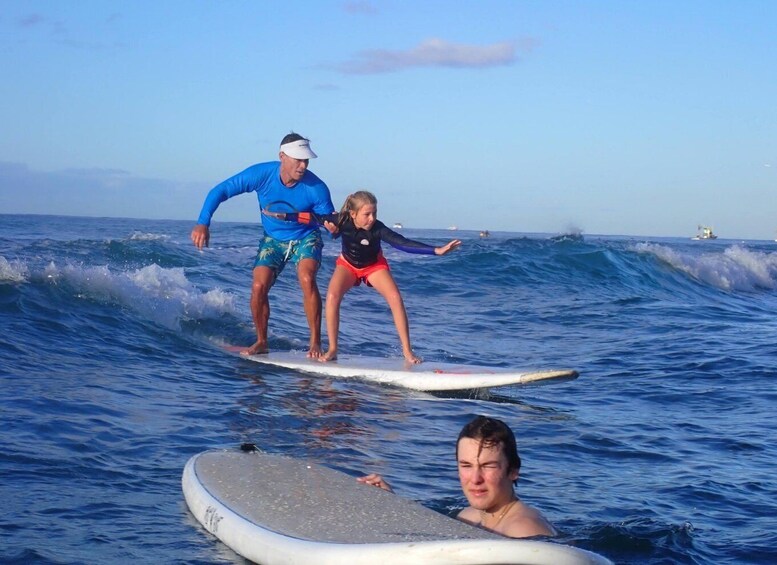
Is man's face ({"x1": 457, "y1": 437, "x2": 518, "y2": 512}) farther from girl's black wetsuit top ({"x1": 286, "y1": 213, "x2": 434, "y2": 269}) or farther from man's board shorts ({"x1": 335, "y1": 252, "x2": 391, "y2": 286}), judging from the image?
man's board shorts ({"x1": 335, "y1": 252, "x2": 391, "y2": 286})

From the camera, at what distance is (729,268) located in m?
26.4

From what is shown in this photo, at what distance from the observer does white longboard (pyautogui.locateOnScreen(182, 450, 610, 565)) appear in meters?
3.26

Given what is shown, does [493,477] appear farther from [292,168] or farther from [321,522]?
[292,168]

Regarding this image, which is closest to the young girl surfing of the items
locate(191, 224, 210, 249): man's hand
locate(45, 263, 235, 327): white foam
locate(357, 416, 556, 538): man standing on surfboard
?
locate(191, 224, 210, 249): man's hand

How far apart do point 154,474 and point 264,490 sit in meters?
1.03

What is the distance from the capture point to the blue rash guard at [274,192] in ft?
29.3

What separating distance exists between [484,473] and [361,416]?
11.1 feet

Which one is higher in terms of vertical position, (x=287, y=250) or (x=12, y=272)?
(x=287, y=250)

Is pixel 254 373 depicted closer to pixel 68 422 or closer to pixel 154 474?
pixel 68 422

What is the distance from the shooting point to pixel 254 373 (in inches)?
348

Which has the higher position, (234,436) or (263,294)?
(263,294)

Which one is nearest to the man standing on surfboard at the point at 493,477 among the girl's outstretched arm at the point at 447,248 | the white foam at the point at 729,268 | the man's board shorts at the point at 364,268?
the girl's outstretched arm at the point at 447,248

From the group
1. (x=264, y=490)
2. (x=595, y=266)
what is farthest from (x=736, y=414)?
(x=595, y=266)

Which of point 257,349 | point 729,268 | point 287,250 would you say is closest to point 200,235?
point 287,250
